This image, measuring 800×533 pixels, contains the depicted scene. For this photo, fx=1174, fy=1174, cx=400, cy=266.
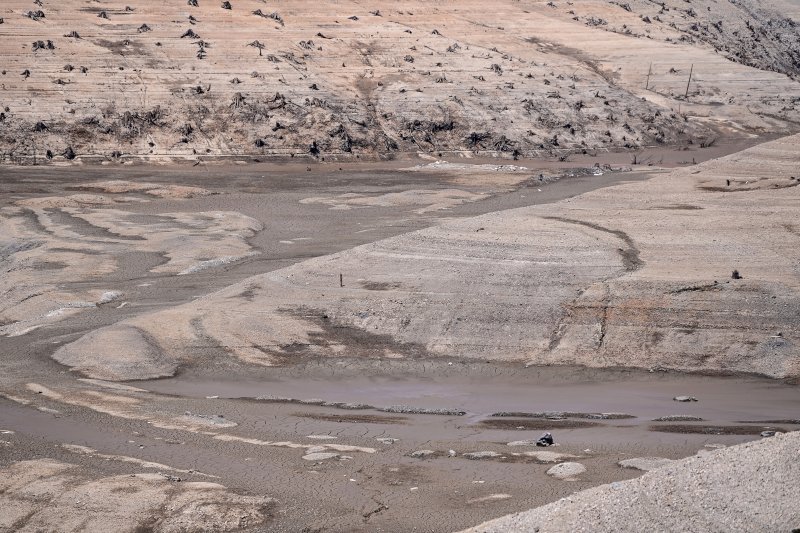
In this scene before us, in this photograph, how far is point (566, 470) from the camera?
50.6 feet

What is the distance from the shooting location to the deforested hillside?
1972 inches

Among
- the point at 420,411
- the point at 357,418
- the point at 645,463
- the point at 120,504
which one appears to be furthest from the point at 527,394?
the point at 120,504

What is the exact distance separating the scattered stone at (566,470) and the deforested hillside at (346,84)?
3580 cm

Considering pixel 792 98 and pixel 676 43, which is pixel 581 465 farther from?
pixel 676 43

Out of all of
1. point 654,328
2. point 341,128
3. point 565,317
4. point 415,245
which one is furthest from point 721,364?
point 341,128

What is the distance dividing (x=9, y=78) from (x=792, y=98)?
40047mm

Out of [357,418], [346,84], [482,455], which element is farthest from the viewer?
[346,84]

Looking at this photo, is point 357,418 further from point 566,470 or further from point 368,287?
point 368,287

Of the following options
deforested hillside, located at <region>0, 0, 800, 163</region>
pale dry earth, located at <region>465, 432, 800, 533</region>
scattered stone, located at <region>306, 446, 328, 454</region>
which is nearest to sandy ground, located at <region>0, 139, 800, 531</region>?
scattered stone, located at <region>306, 446, 328, 454</region>

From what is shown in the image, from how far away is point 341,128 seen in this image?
51625 millimetres

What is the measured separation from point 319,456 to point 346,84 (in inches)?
1606

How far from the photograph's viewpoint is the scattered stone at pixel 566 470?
1523cm

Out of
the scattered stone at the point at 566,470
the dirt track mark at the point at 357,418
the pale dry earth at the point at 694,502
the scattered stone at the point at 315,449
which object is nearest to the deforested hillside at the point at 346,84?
the dirt track mark at the point at 357,418

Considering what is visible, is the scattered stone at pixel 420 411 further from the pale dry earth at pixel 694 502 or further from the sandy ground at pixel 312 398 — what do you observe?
the pale dry earth at pixel 694 502
